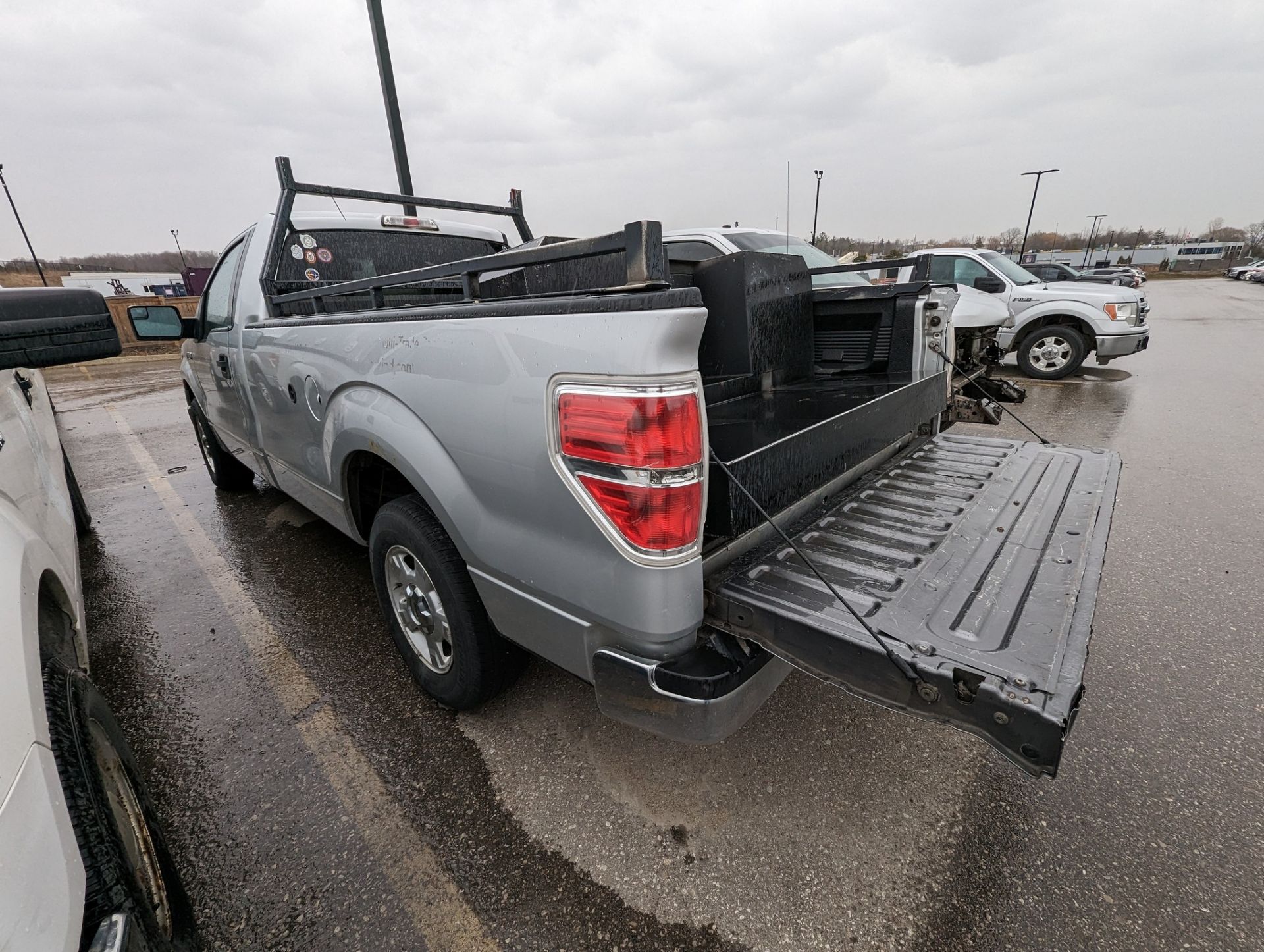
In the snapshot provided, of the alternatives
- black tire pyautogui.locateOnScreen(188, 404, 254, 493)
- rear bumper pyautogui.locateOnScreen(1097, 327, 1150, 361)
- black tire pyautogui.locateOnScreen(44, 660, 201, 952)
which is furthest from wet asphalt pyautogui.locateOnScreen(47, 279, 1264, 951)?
rear bumper pyautogui.locateOnScreen(1097, 327, 1150, 361)

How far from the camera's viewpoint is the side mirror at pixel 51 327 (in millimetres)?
1327

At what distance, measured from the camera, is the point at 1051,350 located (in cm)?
872

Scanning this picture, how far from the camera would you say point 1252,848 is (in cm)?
170

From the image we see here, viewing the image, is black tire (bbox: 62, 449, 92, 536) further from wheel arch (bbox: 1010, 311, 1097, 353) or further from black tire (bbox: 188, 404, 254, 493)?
wheel arch (bbox: 1010, 311, 1097, 353)

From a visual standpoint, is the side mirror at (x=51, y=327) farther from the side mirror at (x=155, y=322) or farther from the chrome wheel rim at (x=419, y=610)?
the side mirror at (x=155, y=322)

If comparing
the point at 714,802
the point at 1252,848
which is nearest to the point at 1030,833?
the point at 1252,848

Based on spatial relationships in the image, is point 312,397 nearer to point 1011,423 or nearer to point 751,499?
point 751,499

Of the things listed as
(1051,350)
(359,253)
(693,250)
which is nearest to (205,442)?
(359,253)

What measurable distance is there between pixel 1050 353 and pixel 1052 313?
0.60 m

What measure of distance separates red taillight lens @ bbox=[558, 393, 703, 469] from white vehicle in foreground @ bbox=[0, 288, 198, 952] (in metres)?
1.12

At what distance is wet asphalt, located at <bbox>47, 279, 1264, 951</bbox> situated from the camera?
5.21ft

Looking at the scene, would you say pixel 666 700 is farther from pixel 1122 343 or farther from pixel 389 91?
pixel 1122 343

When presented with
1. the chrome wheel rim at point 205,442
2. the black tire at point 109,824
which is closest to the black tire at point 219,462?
the chrome wheel rim at point 205,442

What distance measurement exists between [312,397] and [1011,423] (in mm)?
6516
